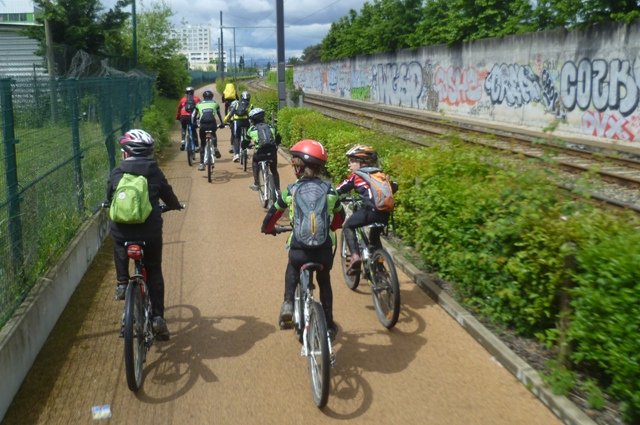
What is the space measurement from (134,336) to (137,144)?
54.8 inches

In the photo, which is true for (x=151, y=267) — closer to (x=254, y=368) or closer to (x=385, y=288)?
(x=254, y=368)

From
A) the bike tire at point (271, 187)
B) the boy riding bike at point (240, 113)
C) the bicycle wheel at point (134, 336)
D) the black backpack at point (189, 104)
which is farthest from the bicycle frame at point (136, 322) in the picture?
the black backpack at point (189, 104)

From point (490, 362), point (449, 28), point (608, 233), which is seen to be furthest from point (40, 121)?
point (449, 28)

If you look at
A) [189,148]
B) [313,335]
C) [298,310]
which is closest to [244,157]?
[189,148]

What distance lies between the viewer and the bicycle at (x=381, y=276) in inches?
225

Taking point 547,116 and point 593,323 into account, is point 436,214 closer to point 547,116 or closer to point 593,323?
point 593,323

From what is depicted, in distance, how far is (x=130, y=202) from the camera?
4848 millimetres

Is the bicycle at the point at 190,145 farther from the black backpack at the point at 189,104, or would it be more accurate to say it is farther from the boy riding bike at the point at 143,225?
the boy riding bike at the point at 143,225

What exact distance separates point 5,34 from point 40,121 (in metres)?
29.5

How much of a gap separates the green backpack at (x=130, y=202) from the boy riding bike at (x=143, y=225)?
0.12 metres

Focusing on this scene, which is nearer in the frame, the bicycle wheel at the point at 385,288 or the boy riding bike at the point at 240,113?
the bicycle wheel at the point at 385,288

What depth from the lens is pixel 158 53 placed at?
132 ft

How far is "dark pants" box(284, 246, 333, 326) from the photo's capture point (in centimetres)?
484

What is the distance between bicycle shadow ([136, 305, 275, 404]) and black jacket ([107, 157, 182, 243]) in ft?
3.16
